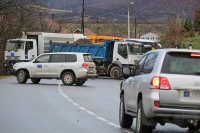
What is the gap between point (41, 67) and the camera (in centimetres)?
3556

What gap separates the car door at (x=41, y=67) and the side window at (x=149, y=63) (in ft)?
74.5

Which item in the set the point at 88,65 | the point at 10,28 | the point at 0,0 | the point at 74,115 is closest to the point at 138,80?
the point at 74,115

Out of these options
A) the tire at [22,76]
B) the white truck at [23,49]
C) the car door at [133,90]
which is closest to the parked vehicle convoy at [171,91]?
the car door at [133,90]

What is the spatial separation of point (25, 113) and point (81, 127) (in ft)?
12.0

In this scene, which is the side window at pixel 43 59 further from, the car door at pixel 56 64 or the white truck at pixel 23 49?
the white truck at pixel 23 49

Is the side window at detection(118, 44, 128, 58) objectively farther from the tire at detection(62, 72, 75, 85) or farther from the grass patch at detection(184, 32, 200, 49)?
the tire at detection(62, 72, 75, 85)

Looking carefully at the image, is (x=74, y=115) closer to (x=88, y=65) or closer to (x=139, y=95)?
(x=139, y=95)

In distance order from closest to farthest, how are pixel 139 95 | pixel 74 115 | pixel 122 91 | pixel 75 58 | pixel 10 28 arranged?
1. pixel 139 95
2. pixel 122 91
3. pixel 74 115
4. pixel 75 58
5. pixel 10 28

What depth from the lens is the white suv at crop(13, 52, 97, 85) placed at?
34.9 metres

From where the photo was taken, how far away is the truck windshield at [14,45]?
50.8 metres

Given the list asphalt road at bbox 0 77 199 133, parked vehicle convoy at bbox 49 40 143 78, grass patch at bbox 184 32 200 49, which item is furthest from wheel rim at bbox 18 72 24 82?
grass patch at bbox 184 32 200 49

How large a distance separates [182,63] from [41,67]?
79.3 ft

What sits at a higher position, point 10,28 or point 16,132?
point 10,28

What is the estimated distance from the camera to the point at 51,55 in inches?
1410
